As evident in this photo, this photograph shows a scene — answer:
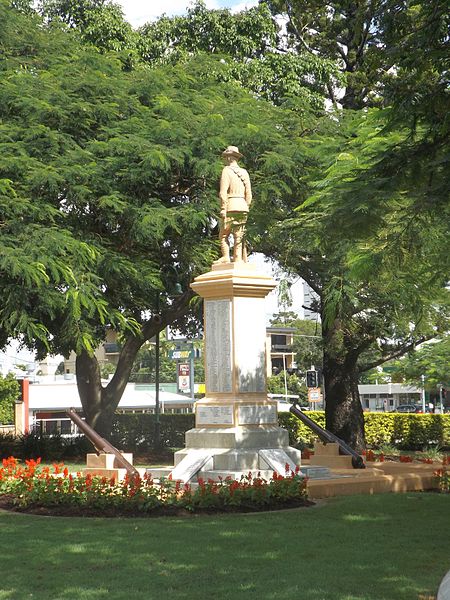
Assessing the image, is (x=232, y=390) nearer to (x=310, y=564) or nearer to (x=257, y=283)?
(x=257, y=283)

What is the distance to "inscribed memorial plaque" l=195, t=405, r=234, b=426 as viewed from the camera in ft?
50.1

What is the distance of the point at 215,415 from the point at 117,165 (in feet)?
26.5

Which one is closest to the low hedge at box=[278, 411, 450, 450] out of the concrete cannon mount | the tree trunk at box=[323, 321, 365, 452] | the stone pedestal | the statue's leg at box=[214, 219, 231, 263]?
the tree trunk at box=[323, 321, 365, 452]

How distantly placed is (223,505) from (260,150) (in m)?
12.4

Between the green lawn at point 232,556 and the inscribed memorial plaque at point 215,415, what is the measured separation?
3.34 m

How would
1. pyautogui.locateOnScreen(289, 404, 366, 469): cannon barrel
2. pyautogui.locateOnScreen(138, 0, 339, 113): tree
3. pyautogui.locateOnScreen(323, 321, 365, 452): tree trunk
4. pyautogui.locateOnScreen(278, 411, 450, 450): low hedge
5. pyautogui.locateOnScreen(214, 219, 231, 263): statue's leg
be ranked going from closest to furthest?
pyautogui.locateOnScreen(214, 219, 231, 263): statue's leg → pyautogui.locateOnScreen(289, 404, 366, 469): cannon barrel → pyautogui.locateOnScreen(323, 321, 365, 452): tree trunk → pyautogui.locateOnScreen(138, 0, 339, 113): tree → pyautogui.locateOnScreen(278, 411, 450, 450): low hedge

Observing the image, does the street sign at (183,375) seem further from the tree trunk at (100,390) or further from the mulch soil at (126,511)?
the mulch soil at (126,511)

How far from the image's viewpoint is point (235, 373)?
15477 millimetres

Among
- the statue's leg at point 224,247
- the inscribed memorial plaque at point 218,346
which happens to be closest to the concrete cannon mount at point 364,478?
the inscribed memorial plaque at point 218,346

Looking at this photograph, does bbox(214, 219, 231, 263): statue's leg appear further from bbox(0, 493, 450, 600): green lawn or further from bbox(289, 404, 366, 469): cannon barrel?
bbox(0, 493, 450, 600): green lawn

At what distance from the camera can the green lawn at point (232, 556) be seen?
7.40 m

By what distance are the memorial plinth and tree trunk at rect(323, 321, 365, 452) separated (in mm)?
8454

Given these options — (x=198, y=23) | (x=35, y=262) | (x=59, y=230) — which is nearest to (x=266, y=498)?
(x=35, y=262)

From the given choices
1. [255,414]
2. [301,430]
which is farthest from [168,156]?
[301,430]
